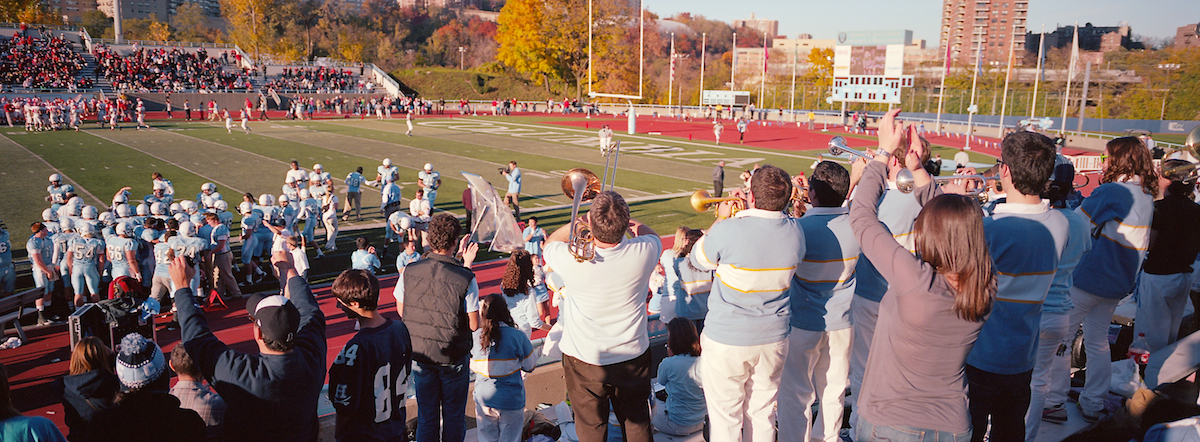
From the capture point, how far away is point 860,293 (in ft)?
15.0

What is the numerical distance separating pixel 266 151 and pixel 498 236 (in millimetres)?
27227

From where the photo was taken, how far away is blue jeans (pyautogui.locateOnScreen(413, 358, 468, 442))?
4.47 m

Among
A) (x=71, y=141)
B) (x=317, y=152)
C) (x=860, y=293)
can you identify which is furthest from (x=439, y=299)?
(x=71, y=141)

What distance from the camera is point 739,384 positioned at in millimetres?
3936

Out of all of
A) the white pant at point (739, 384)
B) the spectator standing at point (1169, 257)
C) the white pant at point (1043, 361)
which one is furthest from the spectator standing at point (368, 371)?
the spectator standing at point (1169, 257)

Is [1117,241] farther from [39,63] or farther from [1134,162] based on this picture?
[39,63]

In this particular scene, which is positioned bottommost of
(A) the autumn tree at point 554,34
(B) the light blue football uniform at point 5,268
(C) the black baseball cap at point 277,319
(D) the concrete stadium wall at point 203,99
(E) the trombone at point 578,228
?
(B) the light blue football uniform at point 5,268

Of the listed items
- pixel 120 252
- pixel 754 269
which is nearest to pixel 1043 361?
pixel 754 269

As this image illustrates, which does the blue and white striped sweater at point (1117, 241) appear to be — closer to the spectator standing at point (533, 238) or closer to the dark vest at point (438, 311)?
the dark vest at point (438, 311)

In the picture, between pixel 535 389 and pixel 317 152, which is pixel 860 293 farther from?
pixel 317 152

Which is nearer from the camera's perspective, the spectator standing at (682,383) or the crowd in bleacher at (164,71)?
the spectator standing at (682,383)

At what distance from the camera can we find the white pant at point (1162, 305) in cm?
544

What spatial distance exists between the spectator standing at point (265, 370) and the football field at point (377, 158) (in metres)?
11.1

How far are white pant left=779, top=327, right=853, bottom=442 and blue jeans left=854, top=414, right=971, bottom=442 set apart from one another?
893 mm
